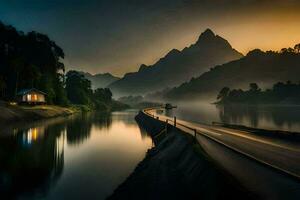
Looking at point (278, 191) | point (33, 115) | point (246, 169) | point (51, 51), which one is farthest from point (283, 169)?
point (51, 51)

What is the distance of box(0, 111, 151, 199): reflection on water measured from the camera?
27.9 meters

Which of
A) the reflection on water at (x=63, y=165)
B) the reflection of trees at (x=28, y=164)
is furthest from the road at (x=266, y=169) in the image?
the reflection of trees at (x=28, y=164)

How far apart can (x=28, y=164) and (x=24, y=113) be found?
222 ft

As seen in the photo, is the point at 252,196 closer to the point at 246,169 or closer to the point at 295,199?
the point at 295,199

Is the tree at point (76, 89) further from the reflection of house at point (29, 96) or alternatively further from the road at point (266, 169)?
the road at point (266, 169)

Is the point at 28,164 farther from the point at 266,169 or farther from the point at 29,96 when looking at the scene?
the point at 29,96

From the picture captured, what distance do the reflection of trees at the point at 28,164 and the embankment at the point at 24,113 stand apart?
1155 inches

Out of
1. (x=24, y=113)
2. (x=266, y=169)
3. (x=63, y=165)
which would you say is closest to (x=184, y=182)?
(x=266, y=169)

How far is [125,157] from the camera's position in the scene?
46.8 m

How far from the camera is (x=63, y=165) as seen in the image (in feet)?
130

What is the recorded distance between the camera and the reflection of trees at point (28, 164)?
28328 millimetres

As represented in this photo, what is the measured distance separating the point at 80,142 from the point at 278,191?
167ft

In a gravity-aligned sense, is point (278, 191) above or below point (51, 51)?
below

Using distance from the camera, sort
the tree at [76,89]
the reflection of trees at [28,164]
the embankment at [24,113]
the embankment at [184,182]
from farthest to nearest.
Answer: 1. the tree at [76,89]
2. the embankment at [24,113]
3. the reflection of trees at [28,164]
4. the embankment at [184,182]
